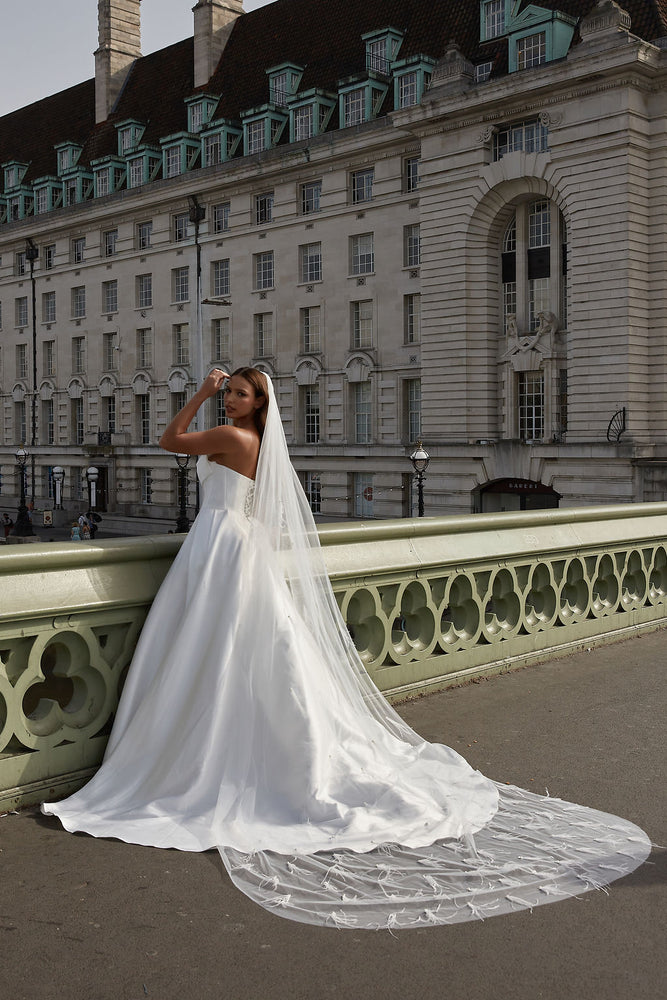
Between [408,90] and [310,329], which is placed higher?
[408,90]

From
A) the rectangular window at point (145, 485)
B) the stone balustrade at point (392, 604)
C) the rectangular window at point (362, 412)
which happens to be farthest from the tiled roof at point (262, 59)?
the stone balustrade at point (392, 604)

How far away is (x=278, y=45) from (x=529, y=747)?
56312 mm

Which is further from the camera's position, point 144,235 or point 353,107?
point 144,235

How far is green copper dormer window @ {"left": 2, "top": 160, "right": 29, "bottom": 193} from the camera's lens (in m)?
70.6

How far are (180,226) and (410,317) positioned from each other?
1732 centimetres

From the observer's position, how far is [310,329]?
51.0 meters

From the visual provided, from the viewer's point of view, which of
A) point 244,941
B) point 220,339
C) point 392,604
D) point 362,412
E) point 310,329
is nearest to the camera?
point 244,941

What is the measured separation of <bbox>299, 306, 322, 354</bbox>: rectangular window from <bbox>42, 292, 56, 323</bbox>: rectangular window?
21855mm

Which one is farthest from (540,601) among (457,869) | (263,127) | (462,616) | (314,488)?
(263,127)

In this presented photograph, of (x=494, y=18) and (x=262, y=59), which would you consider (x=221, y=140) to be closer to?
(x=262, y=59)

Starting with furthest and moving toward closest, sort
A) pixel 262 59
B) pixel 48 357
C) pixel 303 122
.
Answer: pixel 48 357, pixel 262 59, pixel 303 122

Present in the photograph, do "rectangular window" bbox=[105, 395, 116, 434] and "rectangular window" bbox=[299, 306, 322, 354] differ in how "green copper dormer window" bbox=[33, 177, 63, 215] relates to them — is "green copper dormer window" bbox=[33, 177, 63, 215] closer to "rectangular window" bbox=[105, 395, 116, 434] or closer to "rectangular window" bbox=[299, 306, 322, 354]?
"rectangular window" bbox=[105, 395, 116, 434]

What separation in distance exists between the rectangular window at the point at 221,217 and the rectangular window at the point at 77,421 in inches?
596

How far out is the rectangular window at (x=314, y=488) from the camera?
4988 centimetres
